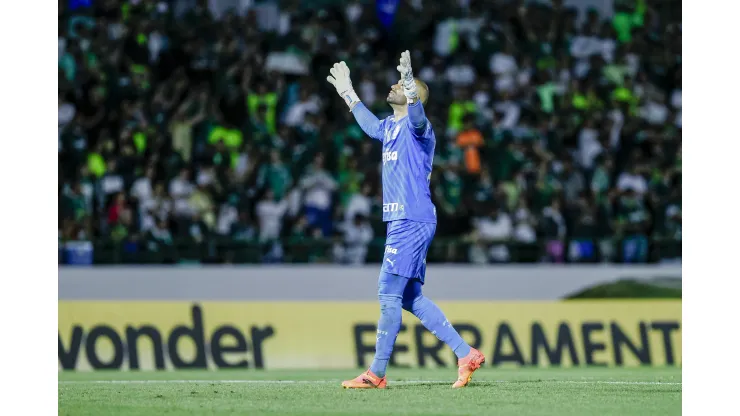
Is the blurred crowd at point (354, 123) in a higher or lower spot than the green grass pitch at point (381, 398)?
higher

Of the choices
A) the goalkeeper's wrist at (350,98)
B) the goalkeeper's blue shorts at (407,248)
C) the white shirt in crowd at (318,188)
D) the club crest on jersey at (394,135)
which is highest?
the goalkeeper's wrist at (350,98)

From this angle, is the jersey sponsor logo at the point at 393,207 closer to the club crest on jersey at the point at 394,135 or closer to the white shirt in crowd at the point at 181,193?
the club crest on jersey at the point at 394,135

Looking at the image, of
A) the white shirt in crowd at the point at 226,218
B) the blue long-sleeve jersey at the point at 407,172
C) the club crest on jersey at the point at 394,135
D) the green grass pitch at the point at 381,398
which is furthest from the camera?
the white shirt in crowd at the point at 226,218

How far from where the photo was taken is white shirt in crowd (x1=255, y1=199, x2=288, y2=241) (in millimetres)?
17495

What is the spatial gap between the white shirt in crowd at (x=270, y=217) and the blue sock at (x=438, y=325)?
7.99m

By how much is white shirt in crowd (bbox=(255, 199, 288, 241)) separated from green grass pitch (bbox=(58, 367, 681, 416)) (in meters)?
6.72

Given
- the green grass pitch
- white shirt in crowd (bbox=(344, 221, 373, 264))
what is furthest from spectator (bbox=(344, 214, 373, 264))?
the green grass pitch

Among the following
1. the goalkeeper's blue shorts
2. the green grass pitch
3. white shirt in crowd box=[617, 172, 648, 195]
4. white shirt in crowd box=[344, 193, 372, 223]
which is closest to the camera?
the green grass pitch

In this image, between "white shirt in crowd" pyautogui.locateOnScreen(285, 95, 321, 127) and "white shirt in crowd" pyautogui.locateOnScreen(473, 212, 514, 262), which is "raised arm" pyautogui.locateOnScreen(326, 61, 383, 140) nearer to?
"white shirt in crowd" pyautogui.locateOnScreen(473, 212, 514, 262)

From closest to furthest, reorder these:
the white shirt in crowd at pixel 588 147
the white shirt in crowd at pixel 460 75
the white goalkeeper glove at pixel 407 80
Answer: the white goalkeeper glove at pixel 407 80 < the white shirt in crowd at pixel 588 147 < the white shirt in crowd at pixel 460 75

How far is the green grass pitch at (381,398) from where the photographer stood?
27.1 ft

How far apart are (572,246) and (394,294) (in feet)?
27.8

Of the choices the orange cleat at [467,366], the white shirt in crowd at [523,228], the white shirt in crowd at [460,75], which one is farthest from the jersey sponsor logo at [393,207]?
the white shirt in crowd at [460,75]
